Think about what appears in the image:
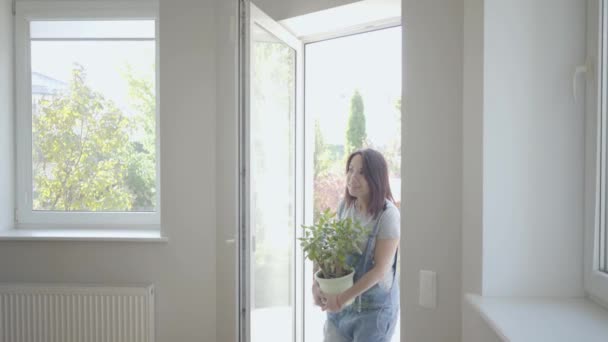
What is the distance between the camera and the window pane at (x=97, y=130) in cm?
258

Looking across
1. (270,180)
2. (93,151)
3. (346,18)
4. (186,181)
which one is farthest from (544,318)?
(93,151)

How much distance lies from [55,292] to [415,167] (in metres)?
2.12

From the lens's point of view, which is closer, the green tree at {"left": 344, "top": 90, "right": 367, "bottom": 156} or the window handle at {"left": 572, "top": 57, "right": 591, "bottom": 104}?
the window handle at {"left": 572, "top": 57, "right": 591, "bottom": 104}

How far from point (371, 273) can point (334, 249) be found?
217mm

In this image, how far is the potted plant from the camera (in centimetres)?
153

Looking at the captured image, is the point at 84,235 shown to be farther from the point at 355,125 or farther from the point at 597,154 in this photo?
the point at 597,154

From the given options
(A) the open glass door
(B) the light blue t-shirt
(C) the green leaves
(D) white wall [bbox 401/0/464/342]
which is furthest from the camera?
(A) the open glass door

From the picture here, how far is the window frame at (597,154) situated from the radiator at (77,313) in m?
2.09

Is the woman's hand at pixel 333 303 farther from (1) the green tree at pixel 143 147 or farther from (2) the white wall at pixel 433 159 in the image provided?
(1) the green tree at pixel 143 147

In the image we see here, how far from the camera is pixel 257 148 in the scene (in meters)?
1.86

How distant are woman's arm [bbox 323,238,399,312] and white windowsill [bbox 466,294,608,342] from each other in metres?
0.43

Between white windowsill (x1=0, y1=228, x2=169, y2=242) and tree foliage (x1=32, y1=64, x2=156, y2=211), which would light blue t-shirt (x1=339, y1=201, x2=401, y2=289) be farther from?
tree foliage (x1=32, y1=64, x2=156, y2=211)

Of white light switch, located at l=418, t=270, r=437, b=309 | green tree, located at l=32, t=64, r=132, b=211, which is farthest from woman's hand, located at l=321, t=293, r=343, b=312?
green tree, located at l=32, t=64, r=132, b=211

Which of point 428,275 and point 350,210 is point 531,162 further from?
point 350,210
